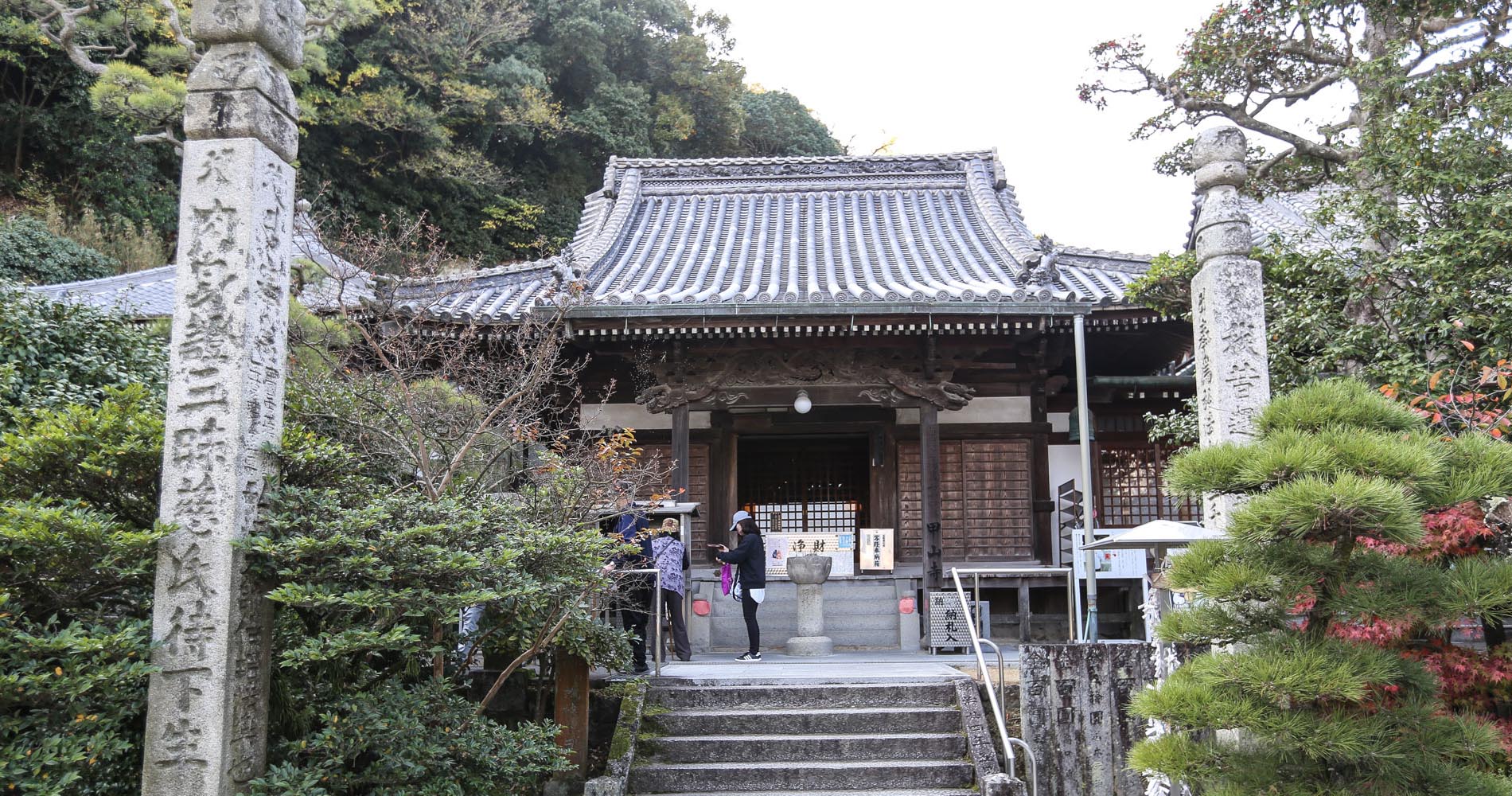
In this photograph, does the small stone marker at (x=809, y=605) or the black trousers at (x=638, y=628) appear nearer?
the black trousers at (x=638, y=628)

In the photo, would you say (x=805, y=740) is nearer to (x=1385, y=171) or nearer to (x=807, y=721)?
(x=807, y=721)

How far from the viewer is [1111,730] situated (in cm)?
623

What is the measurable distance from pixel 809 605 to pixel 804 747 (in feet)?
11.6

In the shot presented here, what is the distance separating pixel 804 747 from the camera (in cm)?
703

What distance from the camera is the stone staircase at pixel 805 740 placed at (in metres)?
6.70

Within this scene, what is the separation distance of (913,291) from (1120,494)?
4257 mm

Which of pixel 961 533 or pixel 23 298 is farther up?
pixel 23 298

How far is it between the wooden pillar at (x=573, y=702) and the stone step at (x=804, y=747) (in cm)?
50

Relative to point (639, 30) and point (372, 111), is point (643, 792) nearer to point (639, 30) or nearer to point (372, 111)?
point (372, 111)

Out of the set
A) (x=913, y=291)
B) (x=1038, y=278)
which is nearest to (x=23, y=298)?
(x=913, y=291)

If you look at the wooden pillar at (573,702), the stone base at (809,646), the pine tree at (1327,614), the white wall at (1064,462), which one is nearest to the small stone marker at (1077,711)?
the pine tree at (1327,614)

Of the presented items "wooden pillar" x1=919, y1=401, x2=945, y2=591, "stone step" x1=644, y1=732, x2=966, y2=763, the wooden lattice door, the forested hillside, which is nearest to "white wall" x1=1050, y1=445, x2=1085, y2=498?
the wooden lattice door

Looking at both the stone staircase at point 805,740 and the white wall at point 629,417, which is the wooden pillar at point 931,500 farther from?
the stone staircase at point 805,740

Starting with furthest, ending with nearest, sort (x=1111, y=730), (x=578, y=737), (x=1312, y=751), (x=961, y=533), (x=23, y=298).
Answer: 1. (x=961, y=533)
2. (x=578, y=737)
3. (x=1111, y=730)
4. (x=23, y=298)
5. (x=1312, y=751)
